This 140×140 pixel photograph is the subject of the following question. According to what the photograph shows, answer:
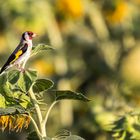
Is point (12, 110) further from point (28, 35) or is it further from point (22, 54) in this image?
point (28, 35)

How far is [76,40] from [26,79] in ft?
24.1

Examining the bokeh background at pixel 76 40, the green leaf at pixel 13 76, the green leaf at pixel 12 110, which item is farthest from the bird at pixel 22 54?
the bokeh background at pixel 76 40

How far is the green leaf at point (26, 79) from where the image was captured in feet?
7.79

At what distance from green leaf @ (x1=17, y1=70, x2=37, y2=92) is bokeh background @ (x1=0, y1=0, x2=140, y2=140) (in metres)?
5.33

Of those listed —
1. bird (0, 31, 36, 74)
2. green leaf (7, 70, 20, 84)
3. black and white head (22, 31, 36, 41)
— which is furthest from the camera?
black and white head (22, 31, 36, 41)

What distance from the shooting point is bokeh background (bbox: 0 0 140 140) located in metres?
8.49

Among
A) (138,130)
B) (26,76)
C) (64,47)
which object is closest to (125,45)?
(64,47)

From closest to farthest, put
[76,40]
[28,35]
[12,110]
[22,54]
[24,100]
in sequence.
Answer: [12,110], [24,100], [22,54], [28,35], [76,40]

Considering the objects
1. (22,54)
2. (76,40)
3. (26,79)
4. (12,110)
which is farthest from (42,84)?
(76,40)

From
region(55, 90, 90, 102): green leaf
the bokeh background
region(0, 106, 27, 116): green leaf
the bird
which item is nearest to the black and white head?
the bird

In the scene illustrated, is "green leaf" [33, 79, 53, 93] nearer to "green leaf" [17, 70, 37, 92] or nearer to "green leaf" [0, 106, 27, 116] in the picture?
"green leaf" [17, 70, 37, 92]

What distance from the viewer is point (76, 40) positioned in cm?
971

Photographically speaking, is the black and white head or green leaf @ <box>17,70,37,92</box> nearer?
green leaf @ <box>17,70,37,92</box>

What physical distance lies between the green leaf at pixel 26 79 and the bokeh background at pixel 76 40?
5330 mm
